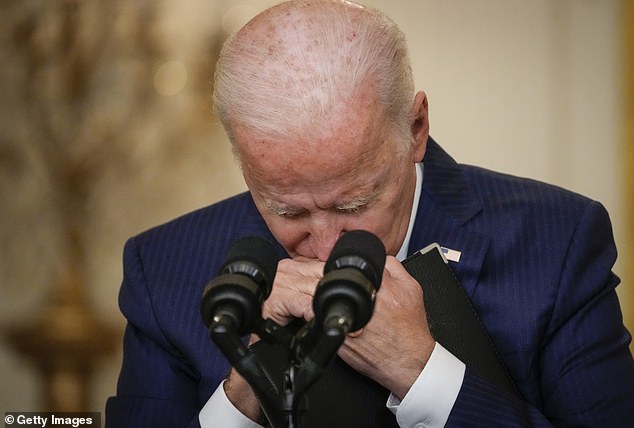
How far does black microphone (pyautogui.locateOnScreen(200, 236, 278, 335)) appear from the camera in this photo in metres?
1.36

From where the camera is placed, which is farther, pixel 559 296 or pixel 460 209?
pixel 460 209

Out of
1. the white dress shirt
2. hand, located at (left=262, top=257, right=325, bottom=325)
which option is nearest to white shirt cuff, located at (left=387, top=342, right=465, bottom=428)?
the white dress shirt

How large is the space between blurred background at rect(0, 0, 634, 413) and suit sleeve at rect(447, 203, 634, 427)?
2.35 meters

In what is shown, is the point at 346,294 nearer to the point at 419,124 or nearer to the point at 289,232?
the point at 289,232

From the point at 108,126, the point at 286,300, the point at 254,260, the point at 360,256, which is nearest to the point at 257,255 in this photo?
the point at 254,260

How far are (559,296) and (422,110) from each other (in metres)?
0.45

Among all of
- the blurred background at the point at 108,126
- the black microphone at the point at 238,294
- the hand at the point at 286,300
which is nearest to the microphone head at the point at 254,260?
the black microphone at the point at 238,294

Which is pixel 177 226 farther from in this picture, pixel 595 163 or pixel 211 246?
pixel 595 163

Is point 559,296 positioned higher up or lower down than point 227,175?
higher up

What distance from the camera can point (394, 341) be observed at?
6.09ft

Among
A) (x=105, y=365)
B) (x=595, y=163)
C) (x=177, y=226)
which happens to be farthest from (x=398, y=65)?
(x=105, y=365)

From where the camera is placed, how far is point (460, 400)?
188 centimetres

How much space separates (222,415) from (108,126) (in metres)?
2.82

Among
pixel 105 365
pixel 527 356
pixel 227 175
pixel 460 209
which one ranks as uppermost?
pixel 460 209
